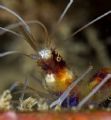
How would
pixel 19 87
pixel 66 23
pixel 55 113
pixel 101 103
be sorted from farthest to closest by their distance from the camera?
pixel 66 23, pixel 19 87, pixel 101 103, pixel 55 113

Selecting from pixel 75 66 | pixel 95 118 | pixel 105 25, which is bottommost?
pixel 95 118

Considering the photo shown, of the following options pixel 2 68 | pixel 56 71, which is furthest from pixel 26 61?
pixel 56 71

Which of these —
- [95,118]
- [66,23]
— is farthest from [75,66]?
[95,118]

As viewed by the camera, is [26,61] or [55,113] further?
[26,61]

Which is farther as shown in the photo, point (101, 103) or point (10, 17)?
point (10, 17)

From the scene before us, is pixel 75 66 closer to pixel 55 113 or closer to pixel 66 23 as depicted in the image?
pixel 66 23

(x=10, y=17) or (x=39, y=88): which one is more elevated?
(x=10, y=17)

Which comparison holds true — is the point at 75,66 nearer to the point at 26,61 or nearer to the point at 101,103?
the point at 26,61

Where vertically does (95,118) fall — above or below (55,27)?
below

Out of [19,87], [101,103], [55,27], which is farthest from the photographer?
[55,27]
